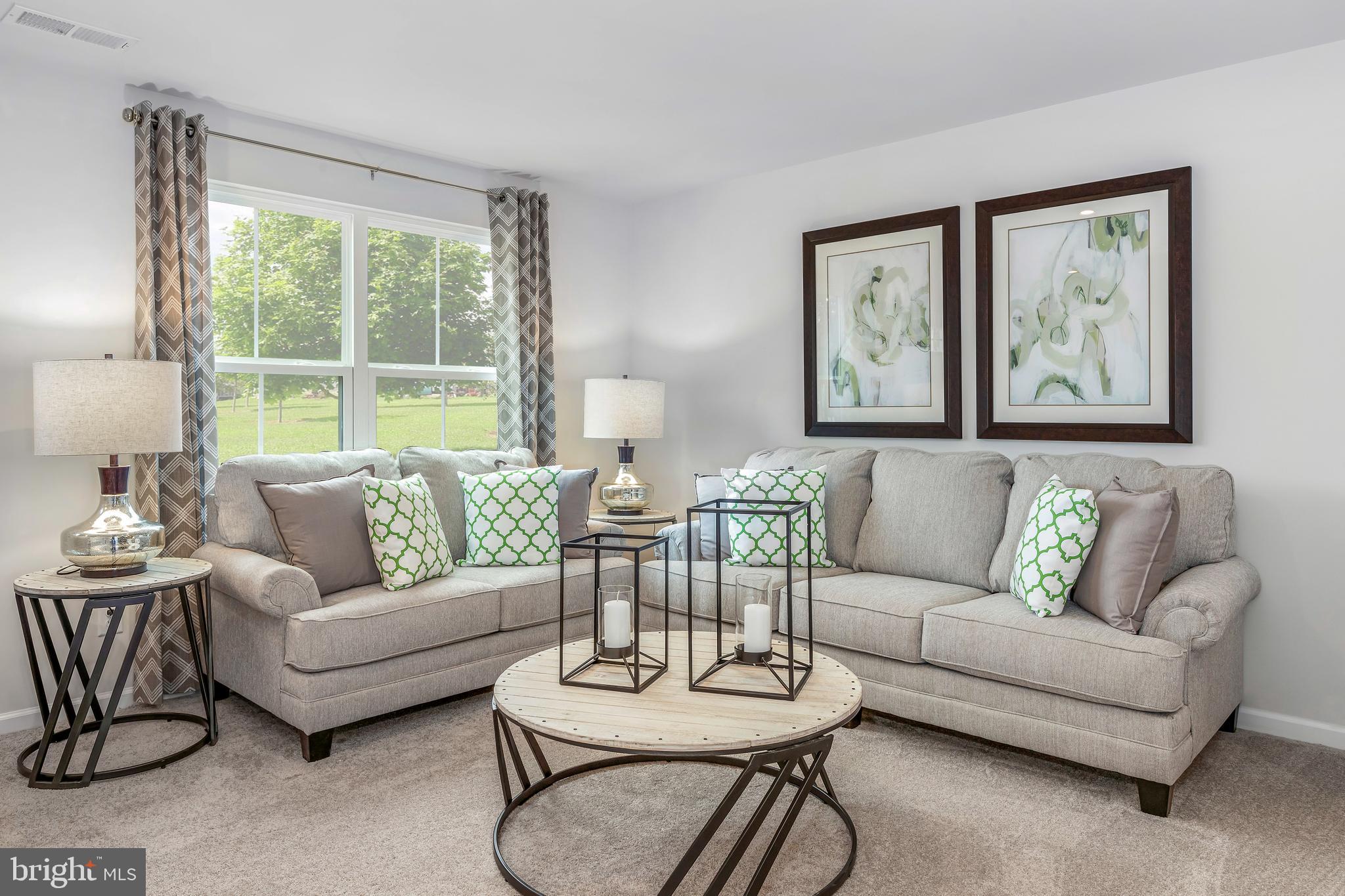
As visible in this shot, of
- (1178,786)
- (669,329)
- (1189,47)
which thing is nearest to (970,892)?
(1178,786)

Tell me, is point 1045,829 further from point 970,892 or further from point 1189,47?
point 1189,47

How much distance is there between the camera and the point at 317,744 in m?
2.84

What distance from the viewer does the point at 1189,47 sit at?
116 inches

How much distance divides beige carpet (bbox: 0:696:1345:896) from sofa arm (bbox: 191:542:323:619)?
1.63 feet

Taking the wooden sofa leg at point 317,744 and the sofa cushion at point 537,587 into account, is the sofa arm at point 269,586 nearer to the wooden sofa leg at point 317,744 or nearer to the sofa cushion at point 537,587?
the wooden sofa leg at point 317,744

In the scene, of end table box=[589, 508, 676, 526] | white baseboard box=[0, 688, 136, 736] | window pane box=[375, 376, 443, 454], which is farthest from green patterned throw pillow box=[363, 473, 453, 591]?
white baseboard box=[0, 688, 136, 736]

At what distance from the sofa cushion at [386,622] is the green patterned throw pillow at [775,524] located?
3.38ft

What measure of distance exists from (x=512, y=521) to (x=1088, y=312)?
251 cm

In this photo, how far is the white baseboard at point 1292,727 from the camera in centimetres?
298

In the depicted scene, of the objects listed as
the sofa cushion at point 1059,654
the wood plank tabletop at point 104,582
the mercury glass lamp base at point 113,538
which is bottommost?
the sofa cushion at point 1059,654

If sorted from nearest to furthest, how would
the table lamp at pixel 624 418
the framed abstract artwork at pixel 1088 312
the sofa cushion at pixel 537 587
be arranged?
the framed abstract artwork at pixel 1088 312
the sofa cushion at pixel 537 587
the table lamp at pixel 624 418

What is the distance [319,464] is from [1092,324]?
318 centimetres

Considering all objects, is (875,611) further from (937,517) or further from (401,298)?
(401,298)

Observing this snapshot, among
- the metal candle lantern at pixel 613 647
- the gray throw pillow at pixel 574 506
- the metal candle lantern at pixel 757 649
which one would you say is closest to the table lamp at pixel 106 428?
the gray throw pillow at pixel 574 506
